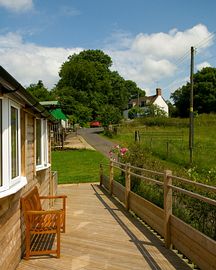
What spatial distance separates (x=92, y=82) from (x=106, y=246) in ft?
217

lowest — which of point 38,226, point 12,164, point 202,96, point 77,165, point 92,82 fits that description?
point 77,165

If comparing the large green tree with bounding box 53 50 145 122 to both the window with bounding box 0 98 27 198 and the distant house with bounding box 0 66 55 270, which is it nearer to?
the distant house with bounding box 0 66 55 270

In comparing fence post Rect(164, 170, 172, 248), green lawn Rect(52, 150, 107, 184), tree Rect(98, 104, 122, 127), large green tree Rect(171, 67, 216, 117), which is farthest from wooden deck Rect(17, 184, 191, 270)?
large green tree Rect(171, 67, 216, 117)

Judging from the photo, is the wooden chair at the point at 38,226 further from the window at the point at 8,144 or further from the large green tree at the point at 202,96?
the large green tree at the point at 202,96

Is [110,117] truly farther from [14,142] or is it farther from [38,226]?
[14,142]

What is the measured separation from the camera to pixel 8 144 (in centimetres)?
449

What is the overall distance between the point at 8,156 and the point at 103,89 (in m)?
71.4

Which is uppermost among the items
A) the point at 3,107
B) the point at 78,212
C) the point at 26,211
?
the point at 3,107

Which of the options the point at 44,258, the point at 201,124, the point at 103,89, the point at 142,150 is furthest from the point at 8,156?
the point at 103,89

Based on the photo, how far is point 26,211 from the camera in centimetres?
573

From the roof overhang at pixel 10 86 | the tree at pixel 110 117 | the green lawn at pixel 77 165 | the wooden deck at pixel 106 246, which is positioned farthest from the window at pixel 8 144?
the tree at pixel 110 117

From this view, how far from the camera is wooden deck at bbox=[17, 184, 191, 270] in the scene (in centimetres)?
550

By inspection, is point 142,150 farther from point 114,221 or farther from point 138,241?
point 138,241

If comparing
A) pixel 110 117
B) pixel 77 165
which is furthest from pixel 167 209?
pixel 110 117
